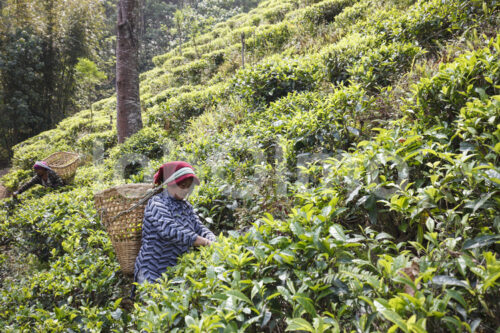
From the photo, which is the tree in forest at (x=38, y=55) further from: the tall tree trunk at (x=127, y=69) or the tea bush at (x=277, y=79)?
the tea bush at (x=277, y=79)

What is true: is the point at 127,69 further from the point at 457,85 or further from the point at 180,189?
the point at 457,85

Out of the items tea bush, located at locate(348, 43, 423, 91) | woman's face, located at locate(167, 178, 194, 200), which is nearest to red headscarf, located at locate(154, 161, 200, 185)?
woman's face, located at locate(167, 178, 194, 200)

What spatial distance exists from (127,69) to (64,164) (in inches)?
99.0

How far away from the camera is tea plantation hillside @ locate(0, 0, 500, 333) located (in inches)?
49.5

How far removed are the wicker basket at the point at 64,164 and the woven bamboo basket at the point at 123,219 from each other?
408 cm

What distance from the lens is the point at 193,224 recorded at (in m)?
2.88

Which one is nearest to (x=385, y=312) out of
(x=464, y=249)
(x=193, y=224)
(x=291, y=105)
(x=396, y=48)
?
(x=464, y=249)

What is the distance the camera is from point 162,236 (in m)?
2.62

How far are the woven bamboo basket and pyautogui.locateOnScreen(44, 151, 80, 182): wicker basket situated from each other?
161 inches

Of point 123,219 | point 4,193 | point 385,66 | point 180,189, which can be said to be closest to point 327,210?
point 180,189

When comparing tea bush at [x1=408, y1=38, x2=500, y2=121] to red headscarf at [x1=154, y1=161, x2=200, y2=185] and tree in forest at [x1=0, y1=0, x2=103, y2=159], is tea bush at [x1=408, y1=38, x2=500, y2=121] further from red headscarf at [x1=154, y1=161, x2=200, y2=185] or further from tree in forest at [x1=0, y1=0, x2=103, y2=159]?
tree in forest at [x1=0, y1=0, x2=103, y2=159]

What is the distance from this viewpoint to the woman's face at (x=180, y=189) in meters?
2.79

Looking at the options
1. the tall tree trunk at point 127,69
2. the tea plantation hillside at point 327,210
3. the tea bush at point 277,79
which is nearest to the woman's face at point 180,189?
the tea plantation hillside at point 327,210

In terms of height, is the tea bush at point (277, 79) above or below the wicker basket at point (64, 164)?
above
